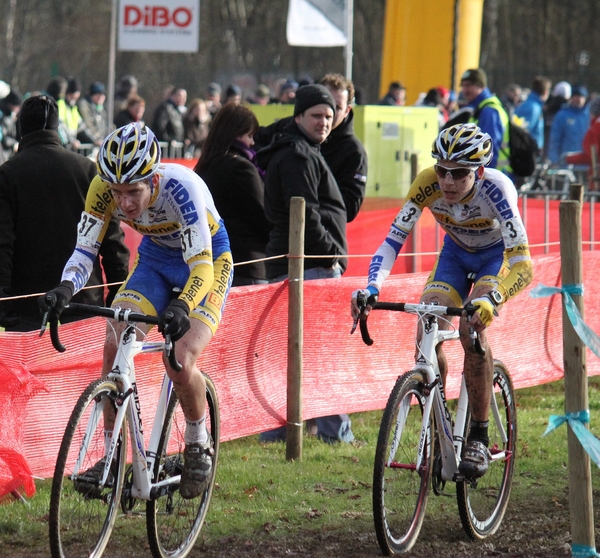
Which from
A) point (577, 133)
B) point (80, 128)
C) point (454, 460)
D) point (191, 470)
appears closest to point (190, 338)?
point (191, 470)

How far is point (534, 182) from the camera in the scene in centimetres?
2189

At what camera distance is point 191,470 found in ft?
17.6

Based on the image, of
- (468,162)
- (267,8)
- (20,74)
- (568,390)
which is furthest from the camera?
(267,8)

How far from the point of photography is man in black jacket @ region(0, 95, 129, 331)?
21.7 feet

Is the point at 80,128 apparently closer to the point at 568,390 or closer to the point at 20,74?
the point at 568,390

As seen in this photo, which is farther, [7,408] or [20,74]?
[20,74]

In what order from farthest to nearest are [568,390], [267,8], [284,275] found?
[267,8], [284,275], [568,390]

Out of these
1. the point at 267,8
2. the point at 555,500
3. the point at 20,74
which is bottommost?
the point at 555,500

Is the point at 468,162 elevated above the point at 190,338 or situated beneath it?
elevated above

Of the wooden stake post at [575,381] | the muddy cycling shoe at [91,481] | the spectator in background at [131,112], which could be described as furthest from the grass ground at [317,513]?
the spectator in background at [131,112]

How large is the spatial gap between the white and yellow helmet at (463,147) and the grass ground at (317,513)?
204 centimetres

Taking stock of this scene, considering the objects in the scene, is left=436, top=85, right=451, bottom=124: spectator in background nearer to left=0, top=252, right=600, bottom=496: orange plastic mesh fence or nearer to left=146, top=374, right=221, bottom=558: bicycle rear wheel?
left=0, top=252, right=600, bottom=496: orange plastic mesh fence

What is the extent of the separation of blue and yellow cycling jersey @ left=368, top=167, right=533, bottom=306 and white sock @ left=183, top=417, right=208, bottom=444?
46.2 inches

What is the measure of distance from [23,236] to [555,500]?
361 centimetres
